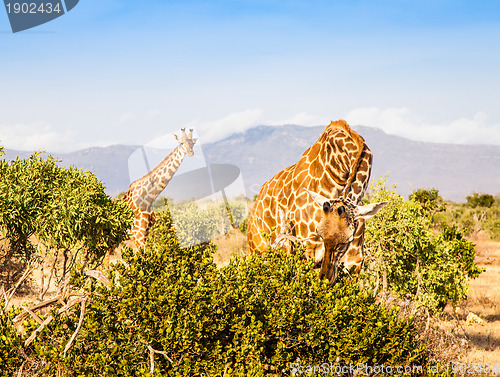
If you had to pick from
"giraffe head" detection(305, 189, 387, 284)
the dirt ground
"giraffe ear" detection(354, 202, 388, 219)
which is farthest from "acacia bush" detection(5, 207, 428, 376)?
the dirt ground

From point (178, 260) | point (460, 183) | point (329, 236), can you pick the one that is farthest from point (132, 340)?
point (460, 183)

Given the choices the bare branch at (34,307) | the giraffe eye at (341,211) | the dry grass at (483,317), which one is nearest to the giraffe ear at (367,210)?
the giraffe eye at (341,211)

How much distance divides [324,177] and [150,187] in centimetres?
900

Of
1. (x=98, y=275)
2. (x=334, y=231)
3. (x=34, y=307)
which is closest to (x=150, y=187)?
(x=334, y=231)

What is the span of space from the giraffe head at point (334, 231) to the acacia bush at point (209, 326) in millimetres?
581

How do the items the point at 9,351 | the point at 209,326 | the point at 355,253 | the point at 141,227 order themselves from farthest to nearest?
the point at 141,227, the point at 355,253, the point at 209,326, the point at 9,351

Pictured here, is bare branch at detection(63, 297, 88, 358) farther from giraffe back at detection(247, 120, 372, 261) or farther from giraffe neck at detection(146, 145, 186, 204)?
giraffe neck at detection(146, 145, 186, 204)

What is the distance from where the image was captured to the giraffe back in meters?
8.17

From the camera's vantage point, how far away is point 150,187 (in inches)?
647

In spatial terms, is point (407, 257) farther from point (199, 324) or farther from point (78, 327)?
→ point (78, 327)

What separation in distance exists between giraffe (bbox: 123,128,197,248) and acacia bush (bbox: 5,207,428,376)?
33.8 ft

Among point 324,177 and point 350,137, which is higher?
point 350,137

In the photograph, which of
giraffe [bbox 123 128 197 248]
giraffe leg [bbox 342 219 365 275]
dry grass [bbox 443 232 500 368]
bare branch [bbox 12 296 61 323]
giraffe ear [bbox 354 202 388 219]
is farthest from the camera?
giraffe [bbox 123 128 197 248]

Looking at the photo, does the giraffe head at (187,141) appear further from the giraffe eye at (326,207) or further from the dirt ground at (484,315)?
the giraffe eye at (326,207)
